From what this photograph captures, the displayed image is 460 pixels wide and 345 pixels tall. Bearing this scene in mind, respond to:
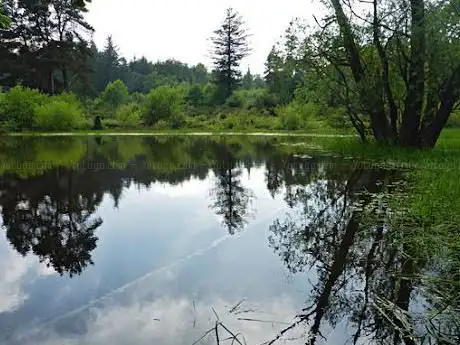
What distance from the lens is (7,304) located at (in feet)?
15.0

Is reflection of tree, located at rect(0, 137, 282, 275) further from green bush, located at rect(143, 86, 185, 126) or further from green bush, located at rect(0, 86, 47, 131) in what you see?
green bush, located at rect(143, 86, 185, 126)

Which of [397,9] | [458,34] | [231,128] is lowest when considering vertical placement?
Answer: [231,128]

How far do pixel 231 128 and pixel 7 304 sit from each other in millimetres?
43042

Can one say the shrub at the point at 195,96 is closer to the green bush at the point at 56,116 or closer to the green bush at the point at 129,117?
the green bush at the point at 129,117

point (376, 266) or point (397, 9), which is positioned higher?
point (397, 9)

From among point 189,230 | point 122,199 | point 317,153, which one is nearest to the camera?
point 189,230

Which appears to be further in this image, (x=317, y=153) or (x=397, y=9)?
(x=317, y=153)

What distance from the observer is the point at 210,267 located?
569 cm

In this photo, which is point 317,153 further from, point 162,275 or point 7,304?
point 7,304

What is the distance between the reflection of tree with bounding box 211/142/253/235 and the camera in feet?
26.9

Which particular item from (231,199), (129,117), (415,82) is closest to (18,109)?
(129,117)

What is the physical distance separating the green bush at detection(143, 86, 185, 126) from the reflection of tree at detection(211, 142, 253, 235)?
33.8 m

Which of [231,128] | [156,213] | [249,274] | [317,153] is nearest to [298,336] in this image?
[249,274]

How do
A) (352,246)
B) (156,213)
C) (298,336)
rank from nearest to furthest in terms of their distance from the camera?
(298,336), (352,246), (156,213)
